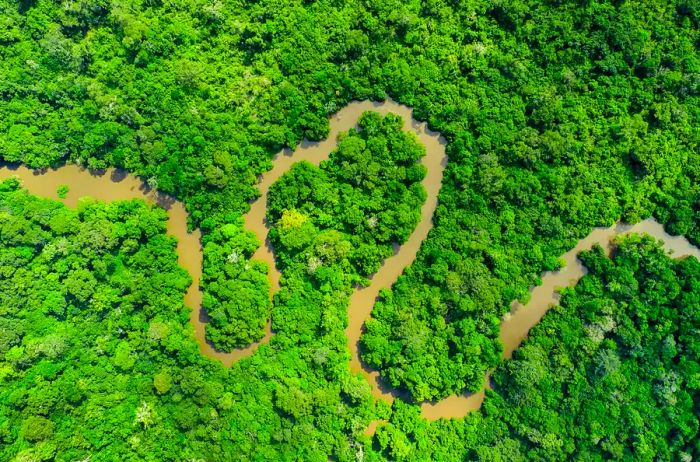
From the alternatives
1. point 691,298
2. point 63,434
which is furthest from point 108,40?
point 691,298

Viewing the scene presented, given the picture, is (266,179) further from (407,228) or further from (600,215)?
(600,215)

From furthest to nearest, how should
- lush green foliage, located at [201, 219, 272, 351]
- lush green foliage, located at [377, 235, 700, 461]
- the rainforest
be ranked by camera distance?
1. lush green foliage, located at [201, 219, 272, 351]
2. the rainforest
3. lush green foliage, located at [377, 235, 700, 461]

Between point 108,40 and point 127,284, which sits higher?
point 108,40

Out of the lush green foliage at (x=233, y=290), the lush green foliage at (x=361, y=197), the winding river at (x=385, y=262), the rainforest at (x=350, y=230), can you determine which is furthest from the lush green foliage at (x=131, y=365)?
the lush green foliage at (x=361, y=197)

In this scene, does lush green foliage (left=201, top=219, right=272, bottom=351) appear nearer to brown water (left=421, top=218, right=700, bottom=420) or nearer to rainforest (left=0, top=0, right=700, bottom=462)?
rainforest (left=0, top=0, right=700, bottom=462)

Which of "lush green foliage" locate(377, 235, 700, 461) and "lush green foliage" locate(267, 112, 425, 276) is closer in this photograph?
"lush green foliage" locate(377, 235, 700, 461)

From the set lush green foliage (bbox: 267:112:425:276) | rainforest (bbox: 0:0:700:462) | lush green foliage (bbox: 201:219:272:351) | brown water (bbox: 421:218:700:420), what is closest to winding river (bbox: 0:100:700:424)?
brown water (bbox: 421:218:700:420)

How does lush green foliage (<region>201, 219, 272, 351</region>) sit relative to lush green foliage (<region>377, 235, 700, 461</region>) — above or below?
below

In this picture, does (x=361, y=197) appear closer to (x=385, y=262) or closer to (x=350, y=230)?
(x=350, y=230)
